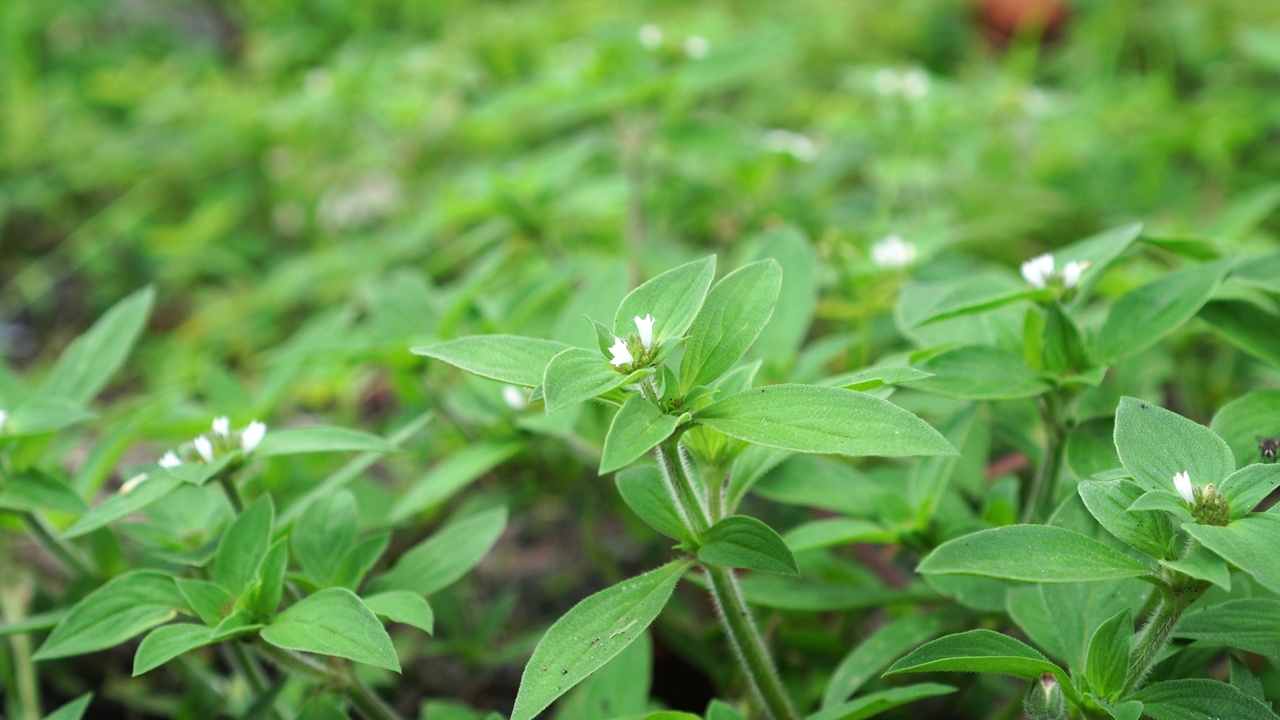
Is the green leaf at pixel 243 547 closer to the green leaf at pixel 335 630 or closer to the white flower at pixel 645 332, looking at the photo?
the green leaf at pixel 335 630

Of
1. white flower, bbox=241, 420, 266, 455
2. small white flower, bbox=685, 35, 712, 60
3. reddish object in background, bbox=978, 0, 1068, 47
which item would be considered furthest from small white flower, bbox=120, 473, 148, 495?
reddish object in background, bbox=978, 0, 1068, 47

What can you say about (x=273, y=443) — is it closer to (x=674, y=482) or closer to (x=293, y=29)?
(x=674, y=482)

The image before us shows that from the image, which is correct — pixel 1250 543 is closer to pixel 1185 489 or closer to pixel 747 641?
pixel 1185 489

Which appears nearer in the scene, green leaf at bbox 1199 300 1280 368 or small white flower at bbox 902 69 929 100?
green leaf at bbox 1199 300 1280 368

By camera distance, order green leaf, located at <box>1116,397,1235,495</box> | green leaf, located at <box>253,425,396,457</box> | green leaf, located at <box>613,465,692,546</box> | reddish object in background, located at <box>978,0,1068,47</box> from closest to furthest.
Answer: green leaf, located at <box>1116,397,1235,495</box> < green leaf, located at <box>613,465,692,546</box> < green leaf, located at <box>253,425,396,457</box> < reddish object in background, located at <box>978,0,1068,47</box>

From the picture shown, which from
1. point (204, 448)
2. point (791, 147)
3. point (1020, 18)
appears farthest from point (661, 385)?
point (1020, 18)

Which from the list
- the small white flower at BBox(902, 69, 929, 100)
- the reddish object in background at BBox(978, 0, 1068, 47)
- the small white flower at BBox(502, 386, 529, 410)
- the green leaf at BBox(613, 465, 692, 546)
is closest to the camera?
the green leaf at BBox(613, 465, 692, 546)

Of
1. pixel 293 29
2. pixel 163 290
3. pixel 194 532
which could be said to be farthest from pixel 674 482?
pixel 293 29

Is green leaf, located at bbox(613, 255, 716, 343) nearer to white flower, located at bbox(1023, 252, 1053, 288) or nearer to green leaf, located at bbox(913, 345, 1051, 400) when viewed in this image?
green leaf, located at bbox(913, 345, 1051, 400)
